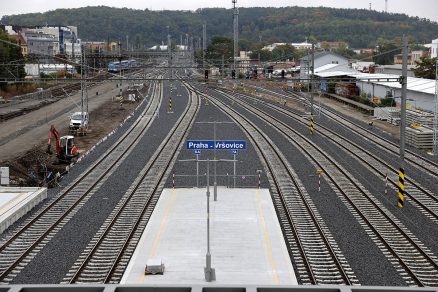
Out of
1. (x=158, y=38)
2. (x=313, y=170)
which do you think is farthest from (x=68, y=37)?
(x=313, y=170)

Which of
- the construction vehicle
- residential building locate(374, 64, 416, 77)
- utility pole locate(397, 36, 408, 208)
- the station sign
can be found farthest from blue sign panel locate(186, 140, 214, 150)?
residential building locate(374, 64, 416, 77)

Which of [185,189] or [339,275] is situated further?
[185,189]

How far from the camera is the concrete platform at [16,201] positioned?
17.9 meters

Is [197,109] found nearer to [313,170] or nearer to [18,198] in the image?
[313,170]

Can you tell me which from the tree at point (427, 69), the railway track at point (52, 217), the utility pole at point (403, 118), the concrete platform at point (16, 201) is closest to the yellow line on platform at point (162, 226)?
the railway track at point (52, 217)

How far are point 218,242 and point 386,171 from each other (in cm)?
1260

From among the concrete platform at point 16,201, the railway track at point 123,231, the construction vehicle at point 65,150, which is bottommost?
the railway track at point 123,231

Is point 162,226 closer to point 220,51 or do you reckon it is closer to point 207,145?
point 207,145

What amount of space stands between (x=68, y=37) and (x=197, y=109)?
73151 mm

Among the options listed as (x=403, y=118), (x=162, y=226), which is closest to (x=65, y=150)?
(x=162, y=226)

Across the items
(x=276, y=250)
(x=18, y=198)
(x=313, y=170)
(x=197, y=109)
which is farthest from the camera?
(x=197, y=109)

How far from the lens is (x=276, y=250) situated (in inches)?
592

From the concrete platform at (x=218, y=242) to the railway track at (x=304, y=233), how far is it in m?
0.36

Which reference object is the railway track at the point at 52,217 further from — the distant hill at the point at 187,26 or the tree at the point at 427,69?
the distant hill at the point at 187,26
